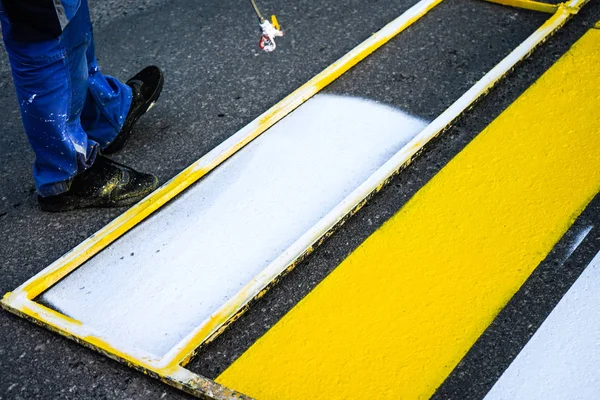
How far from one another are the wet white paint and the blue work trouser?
1770 millimetres

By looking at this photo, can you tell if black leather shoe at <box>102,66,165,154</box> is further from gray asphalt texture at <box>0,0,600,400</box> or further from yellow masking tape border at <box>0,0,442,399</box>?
yellow masking tape border at <box>0,0,442,399</box>

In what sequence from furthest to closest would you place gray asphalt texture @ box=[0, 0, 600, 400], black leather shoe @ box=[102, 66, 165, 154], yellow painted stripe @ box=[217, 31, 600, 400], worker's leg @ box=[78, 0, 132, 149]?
black leather shoe @ box=[102, 66, 165, 154] → worker's leg @ box=[78, 0, 132, 149] → gray asphalt texture @ box=[0, 0, 600, 400] → yellow painted stripe @ box=[217, 31, 600, 400]

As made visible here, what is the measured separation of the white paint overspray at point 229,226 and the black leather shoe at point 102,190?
17cm

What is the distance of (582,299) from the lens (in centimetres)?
249

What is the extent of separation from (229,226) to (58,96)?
2.57 ft

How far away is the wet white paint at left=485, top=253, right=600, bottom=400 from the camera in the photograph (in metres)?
2.23

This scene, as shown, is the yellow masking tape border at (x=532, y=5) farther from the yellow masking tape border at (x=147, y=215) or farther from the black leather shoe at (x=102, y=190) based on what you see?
the black leather shoe at (x=102, y=190)

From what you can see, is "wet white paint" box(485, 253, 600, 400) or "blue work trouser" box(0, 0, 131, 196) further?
"blue work trouser" box(0, 0, 131, 196)

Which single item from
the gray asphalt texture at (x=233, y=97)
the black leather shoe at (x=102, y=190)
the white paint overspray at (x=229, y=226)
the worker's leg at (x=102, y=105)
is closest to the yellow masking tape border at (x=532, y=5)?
the gray asphalt texture at (x=233, y=97)

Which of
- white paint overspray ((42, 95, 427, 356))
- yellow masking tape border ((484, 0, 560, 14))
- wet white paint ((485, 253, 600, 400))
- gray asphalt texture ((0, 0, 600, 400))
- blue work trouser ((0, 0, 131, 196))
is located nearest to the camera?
wet white paint ((485, 253, 600, 400))

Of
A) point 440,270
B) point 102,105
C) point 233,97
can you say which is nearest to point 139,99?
point 102,105

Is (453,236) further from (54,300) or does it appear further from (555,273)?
(54,300)

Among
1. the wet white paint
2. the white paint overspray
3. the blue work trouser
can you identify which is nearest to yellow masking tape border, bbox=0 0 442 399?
the white paint overspray

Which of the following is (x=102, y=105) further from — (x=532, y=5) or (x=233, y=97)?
(x=532, y=5)
